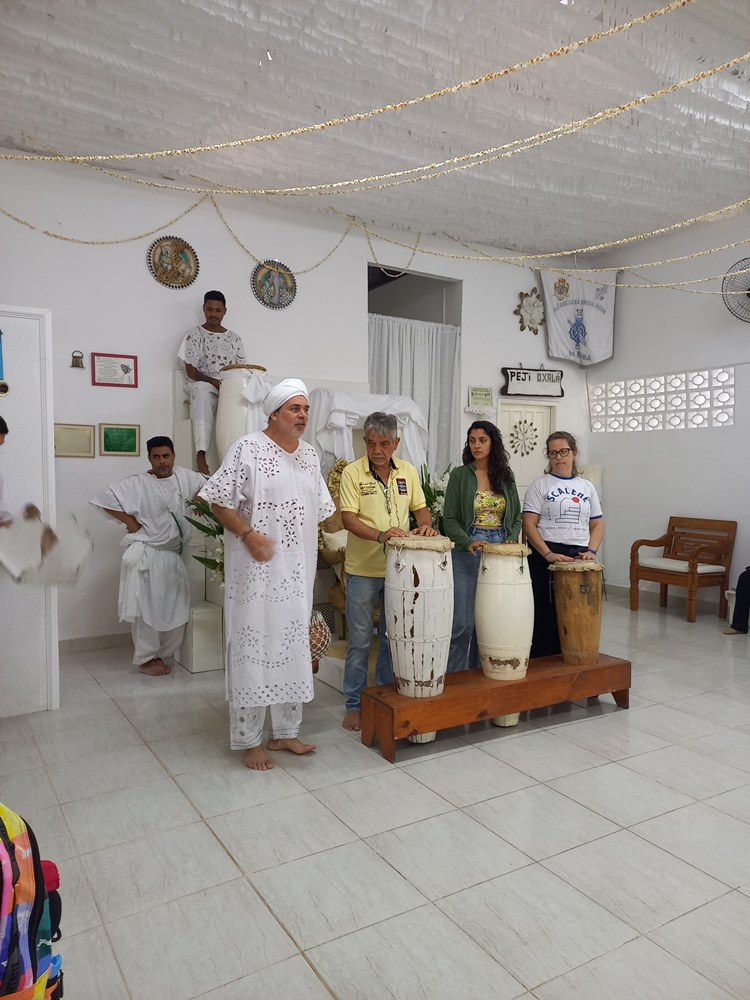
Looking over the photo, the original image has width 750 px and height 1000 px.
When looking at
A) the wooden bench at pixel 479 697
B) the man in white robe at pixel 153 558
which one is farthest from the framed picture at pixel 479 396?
the wooden bench at pixel 479 697

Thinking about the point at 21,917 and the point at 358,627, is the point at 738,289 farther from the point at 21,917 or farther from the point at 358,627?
the point at 21,917

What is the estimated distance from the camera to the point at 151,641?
486 cm

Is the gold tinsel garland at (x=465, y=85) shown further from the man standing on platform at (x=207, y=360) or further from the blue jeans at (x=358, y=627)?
the blue jeans at (x=358, y=627)

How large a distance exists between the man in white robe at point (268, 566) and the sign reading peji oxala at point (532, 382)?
496 centimetres

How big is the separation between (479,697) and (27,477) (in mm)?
2627

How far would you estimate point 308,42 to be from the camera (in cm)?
389

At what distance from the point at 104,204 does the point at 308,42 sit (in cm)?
240

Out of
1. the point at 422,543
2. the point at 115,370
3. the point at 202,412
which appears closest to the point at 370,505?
the point at 422,543

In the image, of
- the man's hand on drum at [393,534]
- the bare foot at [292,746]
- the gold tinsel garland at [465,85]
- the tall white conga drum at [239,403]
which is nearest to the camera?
the gold tinsel garland at [465,85]

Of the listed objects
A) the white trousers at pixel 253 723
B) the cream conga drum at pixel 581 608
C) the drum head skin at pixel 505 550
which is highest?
the drum head skin at pixel 505 550

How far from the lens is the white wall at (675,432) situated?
6816 millimetres

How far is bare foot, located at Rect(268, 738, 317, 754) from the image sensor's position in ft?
10.9

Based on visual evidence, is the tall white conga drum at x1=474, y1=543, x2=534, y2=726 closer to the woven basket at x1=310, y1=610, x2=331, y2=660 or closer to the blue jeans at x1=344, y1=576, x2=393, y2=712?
the blue jeans at x1=344, y1=576, x2=393, y2=712

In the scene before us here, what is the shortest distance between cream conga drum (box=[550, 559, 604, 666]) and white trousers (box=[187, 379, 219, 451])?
112 inches
